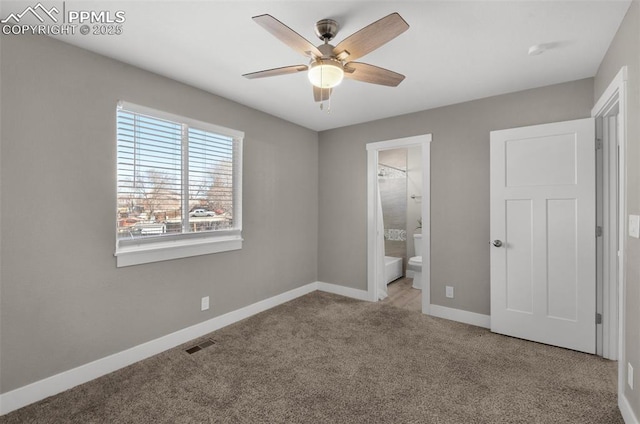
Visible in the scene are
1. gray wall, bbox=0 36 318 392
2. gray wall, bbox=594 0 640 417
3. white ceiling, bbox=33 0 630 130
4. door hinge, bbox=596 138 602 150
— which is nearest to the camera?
gray wall, bbox=594 0 640 417

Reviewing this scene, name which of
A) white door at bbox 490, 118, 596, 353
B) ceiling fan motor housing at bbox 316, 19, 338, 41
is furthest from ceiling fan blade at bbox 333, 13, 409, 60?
white door at bbox 490, 118, 596, 353

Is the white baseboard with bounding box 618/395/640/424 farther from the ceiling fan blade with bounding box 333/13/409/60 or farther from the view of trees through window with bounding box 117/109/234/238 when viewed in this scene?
the view of trees through window with bounding box 117/109/234/238

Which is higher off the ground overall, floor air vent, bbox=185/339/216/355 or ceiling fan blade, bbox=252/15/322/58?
ceiling fan blade, bbox=252/15/322/58

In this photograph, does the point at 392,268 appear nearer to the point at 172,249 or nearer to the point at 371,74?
the point at 172,249

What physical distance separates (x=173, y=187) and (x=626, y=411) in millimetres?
3645

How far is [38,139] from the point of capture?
201cm

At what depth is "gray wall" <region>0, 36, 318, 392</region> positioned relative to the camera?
6.29 ft

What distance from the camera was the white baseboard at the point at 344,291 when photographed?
4172 mm

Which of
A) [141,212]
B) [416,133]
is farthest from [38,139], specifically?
[416,133]

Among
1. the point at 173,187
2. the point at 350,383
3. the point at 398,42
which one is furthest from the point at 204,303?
the point at 398,42

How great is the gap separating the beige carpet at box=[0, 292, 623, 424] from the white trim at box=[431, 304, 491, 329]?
0.19m

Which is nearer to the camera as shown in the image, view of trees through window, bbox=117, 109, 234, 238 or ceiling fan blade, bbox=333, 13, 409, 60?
ceiling fan blade, bbox=333, 13, 409, 60

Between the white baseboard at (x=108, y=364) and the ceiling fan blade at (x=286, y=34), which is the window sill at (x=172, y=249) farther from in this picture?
the ceiling fan blade at (x=286, y=34)

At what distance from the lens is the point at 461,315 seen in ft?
11.1
